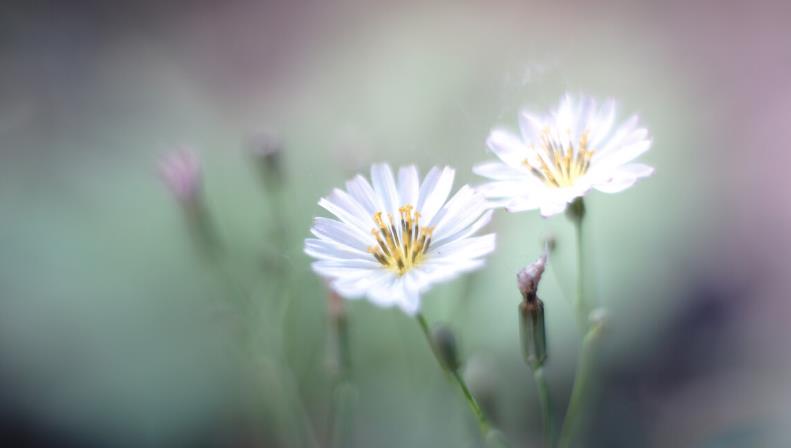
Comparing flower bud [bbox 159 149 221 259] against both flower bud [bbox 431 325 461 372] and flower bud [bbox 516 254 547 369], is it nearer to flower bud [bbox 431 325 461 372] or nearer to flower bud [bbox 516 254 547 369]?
flower bud [bbox 431 325 461 372]

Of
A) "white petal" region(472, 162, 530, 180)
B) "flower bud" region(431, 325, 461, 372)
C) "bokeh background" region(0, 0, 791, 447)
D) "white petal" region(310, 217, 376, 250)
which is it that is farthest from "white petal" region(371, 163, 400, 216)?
"bokeh background" region(0, 0, 791, 447)

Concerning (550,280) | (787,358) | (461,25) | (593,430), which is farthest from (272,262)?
(461,25)

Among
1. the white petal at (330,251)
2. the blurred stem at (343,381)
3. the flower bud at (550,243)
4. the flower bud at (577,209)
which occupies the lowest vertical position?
the blurred stem at (343,381)

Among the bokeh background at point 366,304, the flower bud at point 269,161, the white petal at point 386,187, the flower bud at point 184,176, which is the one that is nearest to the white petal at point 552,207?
the white petal at point 386,187

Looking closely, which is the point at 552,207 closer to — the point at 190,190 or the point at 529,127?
the point at 529,127

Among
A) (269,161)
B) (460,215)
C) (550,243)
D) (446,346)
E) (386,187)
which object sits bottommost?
(446,346)

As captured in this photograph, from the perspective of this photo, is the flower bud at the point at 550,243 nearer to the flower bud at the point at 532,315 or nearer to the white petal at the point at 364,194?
the flower bud at the point at 532,315

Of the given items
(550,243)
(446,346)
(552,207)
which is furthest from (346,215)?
(550,243)
